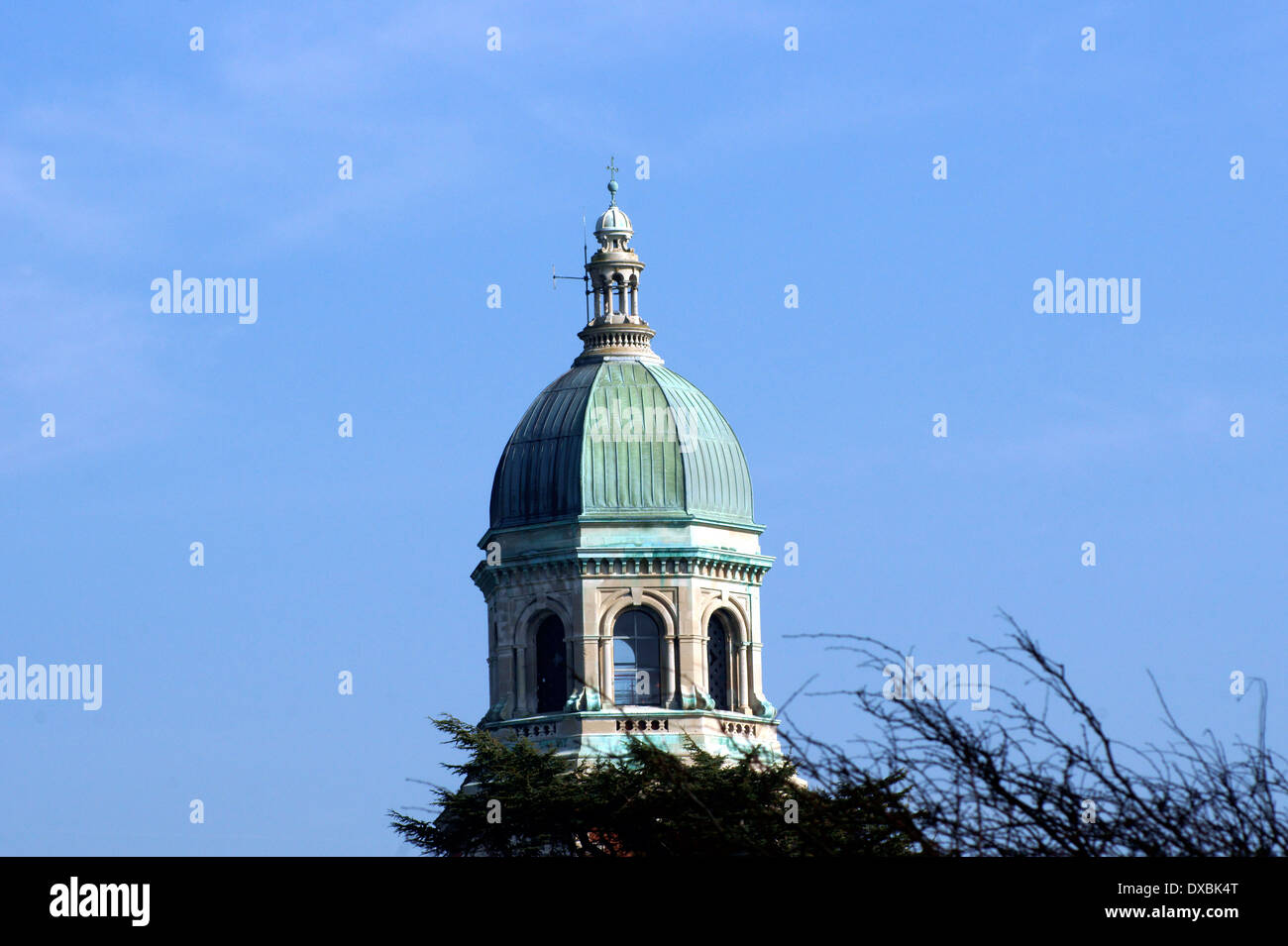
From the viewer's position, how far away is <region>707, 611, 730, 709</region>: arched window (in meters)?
72.5

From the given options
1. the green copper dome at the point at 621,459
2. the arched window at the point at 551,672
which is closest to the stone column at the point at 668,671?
the arched window at the point at 551,672

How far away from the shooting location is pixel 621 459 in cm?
7369

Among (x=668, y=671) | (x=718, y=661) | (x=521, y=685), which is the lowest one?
(x=521, y=685)

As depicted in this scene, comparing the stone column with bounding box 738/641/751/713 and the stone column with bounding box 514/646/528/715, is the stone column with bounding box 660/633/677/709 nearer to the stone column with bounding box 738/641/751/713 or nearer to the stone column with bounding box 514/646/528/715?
the stone column with bounding box 738/641/751/713

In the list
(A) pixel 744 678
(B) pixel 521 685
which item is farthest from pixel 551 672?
(A) pixel 744 678

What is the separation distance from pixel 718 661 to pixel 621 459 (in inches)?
210

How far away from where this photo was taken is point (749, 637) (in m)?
73.1

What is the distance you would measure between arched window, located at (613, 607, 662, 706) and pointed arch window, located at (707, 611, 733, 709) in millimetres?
1356

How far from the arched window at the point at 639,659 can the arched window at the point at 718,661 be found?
4.45ft

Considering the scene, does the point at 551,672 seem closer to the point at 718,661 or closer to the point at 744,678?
the point at 718,661

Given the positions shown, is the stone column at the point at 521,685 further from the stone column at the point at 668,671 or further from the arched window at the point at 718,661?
the arched window at the point at 718,661

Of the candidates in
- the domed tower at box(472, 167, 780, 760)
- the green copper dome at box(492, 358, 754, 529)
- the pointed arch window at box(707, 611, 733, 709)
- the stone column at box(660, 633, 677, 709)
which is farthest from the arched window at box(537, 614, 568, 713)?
the pointed arch window at box(707, 611, 733, 709)
